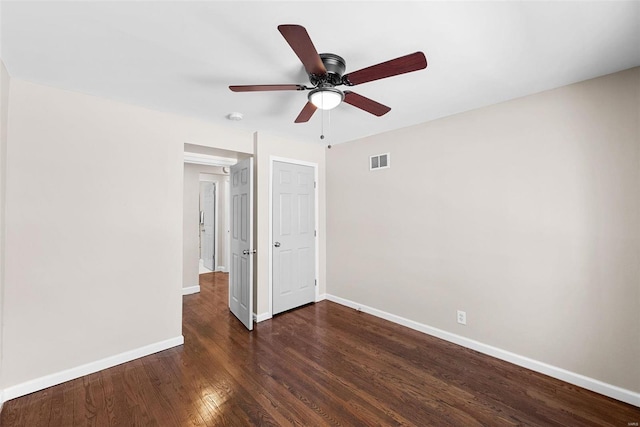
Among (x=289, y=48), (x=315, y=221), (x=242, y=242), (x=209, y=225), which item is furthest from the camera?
(x=209, y=225)

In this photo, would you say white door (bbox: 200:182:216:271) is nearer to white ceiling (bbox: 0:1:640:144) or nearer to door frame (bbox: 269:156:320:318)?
A: door frame (bbox: 269:156:320:318)

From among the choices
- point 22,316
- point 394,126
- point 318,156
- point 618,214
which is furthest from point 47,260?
point 618,214

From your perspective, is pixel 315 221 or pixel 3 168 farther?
pixel 315 221

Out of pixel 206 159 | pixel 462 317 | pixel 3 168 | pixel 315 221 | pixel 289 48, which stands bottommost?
pixel 462 317

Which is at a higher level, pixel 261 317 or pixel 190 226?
pixel 190 226

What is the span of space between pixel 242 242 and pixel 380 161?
6.83 feet

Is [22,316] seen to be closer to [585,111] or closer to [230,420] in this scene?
[230,420]

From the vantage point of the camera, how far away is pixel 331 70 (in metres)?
1.83

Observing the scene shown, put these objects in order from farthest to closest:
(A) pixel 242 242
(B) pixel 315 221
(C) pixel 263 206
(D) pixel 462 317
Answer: (B) pixel 315 221, (C) pixel 263 206, (A) pixel 242 242, (D) pixel 462 317

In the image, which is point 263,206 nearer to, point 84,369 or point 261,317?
point 261,317

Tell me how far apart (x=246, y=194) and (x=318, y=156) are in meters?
1.44

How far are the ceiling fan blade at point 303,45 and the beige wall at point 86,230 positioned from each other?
198 centimetres

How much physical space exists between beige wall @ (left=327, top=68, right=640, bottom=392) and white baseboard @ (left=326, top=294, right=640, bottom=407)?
0.15 feet

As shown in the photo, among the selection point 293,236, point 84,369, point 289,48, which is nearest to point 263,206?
point 293,236
